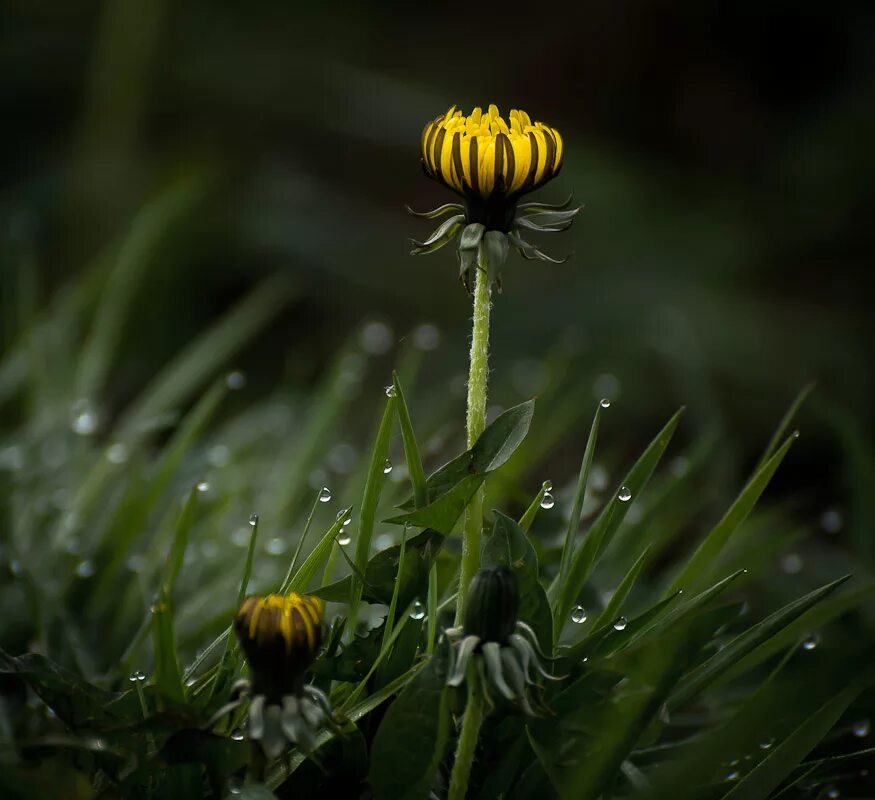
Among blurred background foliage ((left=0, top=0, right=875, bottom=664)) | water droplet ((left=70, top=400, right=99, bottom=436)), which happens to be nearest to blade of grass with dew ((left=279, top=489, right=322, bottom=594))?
water droplet ((left=70, top=400, right=99, bottom=436))

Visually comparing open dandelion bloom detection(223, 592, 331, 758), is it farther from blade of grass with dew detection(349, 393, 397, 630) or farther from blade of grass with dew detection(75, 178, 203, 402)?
blade of grass with dew detection(75, 178, 203, 402)

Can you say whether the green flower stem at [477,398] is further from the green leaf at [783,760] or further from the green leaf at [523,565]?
the green leaf at [783,760]

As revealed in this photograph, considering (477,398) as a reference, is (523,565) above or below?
below

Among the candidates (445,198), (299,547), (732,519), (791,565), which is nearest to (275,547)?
(299,547)

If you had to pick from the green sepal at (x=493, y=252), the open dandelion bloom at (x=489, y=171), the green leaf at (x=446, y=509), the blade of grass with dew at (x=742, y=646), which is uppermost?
the open dandelion bloom at (x=489, y=171)

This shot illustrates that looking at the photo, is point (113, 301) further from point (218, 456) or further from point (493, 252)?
point (493, 252)

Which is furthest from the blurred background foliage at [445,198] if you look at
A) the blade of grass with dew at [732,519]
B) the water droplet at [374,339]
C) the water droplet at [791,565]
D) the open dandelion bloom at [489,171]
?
the open dandelion bloom at [489,171]
